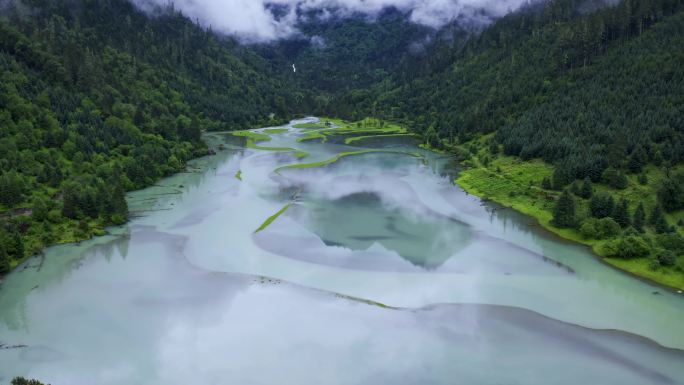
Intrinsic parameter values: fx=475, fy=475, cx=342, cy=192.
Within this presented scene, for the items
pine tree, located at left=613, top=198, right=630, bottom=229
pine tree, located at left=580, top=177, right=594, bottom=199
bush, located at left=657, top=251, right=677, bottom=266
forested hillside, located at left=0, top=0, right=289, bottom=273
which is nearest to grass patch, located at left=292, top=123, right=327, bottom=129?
forested hillside, located at left=0, top=0, right=289, bottom=273

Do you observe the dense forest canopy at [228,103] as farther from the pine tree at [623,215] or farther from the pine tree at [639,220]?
the pine tree at [623,215]

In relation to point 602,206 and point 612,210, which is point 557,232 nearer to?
point 602,206

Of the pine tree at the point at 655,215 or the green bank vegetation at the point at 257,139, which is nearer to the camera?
the pine tree at the point at 655,215

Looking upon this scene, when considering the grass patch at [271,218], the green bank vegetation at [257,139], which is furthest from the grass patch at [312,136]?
the grass patch at [271,218]

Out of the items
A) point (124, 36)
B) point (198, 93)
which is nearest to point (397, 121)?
point (198, 93)

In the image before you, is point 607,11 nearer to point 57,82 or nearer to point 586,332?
point 586,332

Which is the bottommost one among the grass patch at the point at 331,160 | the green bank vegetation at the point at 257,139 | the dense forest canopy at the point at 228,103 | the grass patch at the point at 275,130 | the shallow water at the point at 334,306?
the shallow water at the point at 334,306
